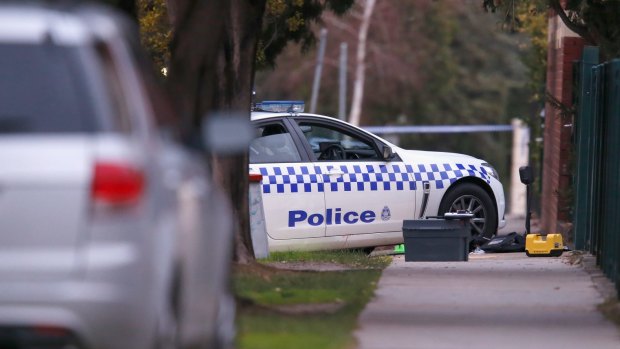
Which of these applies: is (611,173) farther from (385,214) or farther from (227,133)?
(227,133)

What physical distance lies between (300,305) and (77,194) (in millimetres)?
4190

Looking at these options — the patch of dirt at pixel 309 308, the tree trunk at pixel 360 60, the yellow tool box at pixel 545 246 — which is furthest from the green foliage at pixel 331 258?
the tree trunk at pixel 360 60

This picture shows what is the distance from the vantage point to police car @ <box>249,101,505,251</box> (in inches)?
492

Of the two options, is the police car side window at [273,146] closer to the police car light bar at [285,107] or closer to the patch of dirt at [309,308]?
the police car light bar at [285,107]

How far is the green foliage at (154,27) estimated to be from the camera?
14.8m

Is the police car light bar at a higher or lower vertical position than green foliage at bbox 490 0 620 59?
lower

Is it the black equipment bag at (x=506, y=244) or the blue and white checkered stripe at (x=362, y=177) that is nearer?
the blue and white checkered stripe at (x=362, y=177)

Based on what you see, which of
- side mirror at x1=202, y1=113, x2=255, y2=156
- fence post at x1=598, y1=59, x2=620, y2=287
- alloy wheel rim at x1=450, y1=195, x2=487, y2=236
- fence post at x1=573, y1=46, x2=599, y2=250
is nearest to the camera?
side mirror at x1=202, y1=113, x2=255, y2=156

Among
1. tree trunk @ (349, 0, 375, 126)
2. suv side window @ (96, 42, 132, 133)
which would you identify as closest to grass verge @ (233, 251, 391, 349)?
suv side window @ (96, 42, 132, 133)

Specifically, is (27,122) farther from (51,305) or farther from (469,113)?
(469,113)

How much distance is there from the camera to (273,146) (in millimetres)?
12680

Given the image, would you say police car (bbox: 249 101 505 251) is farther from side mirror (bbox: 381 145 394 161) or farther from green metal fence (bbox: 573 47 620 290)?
green metal fence (bbox: 573 47 620 290)

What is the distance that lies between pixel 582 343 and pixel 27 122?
3978 mm

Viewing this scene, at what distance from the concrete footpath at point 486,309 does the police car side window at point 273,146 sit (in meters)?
1.87
